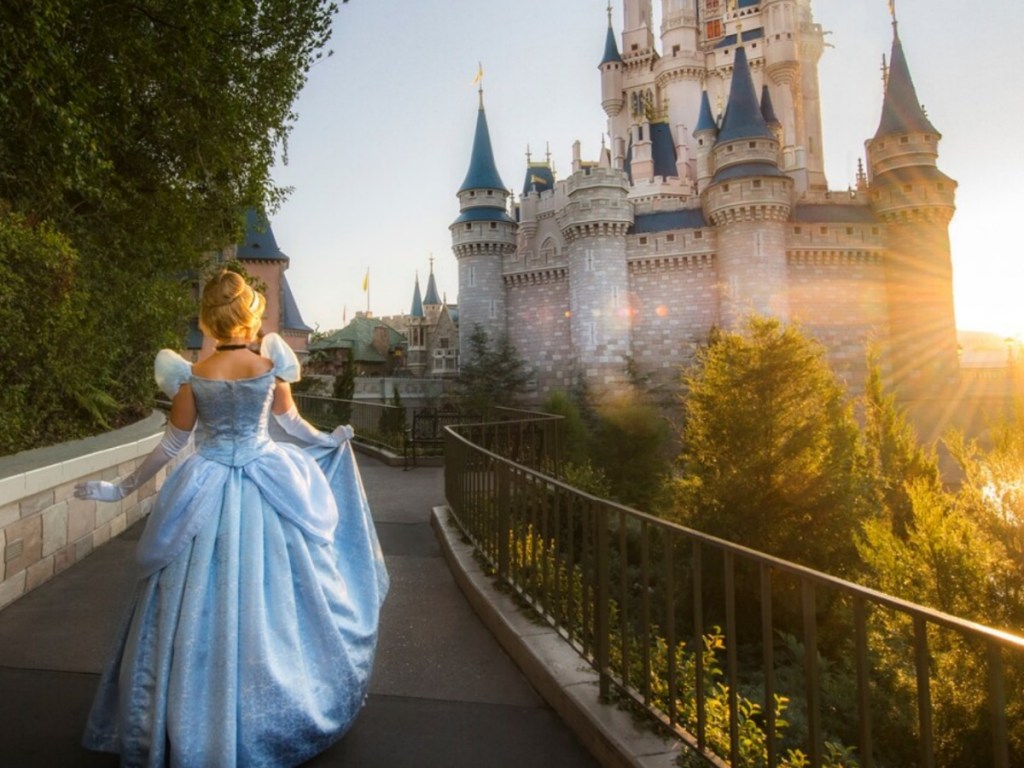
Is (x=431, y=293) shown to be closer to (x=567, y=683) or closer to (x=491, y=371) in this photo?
(x=491, y=371)

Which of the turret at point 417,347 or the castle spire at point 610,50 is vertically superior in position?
the castle spire at point 610,50

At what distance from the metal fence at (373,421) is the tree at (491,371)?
1471 centimetres

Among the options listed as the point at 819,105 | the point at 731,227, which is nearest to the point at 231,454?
the point at 731,227

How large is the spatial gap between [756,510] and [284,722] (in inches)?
446

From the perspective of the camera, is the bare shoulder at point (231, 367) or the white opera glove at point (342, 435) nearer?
the bare shoulder at point (231, 367)

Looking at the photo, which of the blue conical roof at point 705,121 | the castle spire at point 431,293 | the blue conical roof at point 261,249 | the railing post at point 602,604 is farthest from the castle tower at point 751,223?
the castle spire at point 431,293

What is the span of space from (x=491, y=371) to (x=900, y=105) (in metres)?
21.7

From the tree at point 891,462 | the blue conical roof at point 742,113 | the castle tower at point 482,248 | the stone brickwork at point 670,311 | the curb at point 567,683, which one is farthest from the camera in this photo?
the castle tower at point 482,248

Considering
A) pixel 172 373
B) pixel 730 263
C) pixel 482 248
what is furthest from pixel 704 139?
pixel 172 373

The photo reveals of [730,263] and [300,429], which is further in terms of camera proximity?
[730,263]

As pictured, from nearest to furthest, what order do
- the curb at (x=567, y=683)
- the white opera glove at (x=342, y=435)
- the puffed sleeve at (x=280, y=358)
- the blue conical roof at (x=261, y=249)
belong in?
1. the curb at (x=567, y=683)
2. the puffed sleeve at (x=280, y=358)
3. the white opera glove at (x=342, y=435)
4. the blue conical roof at (x=261, y=249)

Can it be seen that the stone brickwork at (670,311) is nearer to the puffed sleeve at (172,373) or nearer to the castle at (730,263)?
the castle at (730,263)

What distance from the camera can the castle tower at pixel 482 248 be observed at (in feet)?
110

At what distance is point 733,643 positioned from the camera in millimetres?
2139
